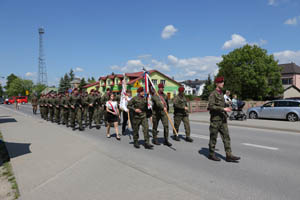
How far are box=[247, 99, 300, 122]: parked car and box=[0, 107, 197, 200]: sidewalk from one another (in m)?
13.2

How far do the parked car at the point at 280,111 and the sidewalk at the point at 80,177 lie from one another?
1320cm

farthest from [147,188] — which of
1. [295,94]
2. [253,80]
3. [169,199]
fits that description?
[295,94]

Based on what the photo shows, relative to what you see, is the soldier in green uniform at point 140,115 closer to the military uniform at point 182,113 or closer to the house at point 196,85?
the military uniform at point 182,113

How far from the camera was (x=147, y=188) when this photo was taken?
150 inches

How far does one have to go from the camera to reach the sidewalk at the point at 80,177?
141 inches

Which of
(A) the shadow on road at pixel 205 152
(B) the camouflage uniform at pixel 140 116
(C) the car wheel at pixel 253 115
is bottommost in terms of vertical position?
(A) the shadow on road at pixel 205 152

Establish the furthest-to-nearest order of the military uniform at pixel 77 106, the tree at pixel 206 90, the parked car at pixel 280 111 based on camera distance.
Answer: the tree at pixel 206 90 < the parked car at pixel 280 111 < the military uniform at pixel 77 106

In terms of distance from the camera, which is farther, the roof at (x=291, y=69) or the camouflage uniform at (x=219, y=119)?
the roof at (x=291, y=69)

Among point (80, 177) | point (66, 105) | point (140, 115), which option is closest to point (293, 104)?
point (140, 115)

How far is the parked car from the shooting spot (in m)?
14.6

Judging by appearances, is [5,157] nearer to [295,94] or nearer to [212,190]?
[212,190]

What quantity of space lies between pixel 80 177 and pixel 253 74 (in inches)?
1879

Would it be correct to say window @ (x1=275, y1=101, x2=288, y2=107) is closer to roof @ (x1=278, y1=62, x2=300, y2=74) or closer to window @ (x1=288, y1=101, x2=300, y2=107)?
window @ (x1=288, y1=101, x2=300, y2=107)

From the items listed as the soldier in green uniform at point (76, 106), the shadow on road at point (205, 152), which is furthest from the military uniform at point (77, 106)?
the shadow on road at point (205, 152)
